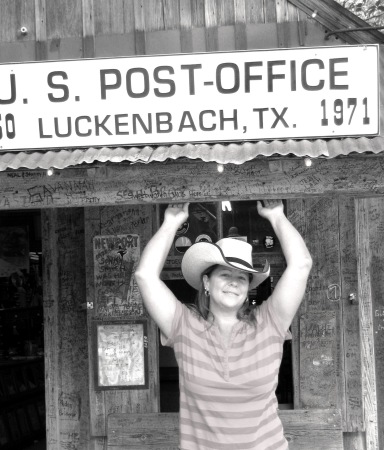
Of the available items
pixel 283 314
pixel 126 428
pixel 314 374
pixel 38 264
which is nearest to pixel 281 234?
pixel 283 314

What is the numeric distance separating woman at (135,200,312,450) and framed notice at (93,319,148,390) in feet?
6.05

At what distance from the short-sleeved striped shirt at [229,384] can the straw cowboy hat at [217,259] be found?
11.5 inches

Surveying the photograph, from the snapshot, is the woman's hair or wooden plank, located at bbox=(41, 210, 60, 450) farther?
wooden plank, located at bbox=(41, 210, 60, 450)

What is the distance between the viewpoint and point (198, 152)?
470 cm

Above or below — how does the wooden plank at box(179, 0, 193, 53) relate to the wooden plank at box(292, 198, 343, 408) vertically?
above

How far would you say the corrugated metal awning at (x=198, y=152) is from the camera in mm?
4594

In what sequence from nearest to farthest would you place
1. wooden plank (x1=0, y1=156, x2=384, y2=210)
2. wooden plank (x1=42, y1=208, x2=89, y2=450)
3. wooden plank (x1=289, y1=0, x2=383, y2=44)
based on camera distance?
wooden plank (x1=0, y1=156, x2=384, y2=210)
wooden plank (x1=289, y1=0, x2=383, y2=44)
wooden plank (x1=42, y1=208, x2=89, y2=450)

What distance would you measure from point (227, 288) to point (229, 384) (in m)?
0.50

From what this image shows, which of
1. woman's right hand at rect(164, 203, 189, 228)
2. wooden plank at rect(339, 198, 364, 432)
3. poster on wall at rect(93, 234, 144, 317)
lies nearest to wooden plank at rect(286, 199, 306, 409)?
wooden plank at rect(339, 198, 364, 432)

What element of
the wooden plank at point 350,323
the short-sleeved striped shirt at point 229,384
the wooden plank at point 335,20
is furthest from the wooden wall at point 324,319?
the short-sleeved striped shirt at point 229,384

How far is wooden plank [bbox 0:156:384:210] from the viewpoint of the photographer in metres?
4.80

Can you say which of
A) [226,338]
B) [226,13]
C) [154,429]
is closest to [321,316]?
[154,429]

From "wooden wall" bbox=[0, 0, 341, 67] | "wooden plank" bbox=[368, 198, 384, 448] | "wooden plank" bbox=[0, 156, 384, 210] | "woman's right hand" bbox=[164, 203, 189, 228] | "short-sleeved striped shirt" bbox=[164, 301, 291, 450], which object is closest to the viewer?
"short-sleeved striped shirt" bbox=[164, 301, 291, 450]

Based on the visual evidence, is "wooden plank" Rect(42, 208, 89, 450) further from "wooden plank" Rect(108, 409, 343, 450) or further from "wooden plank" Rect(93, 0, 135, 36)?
"wooden plank" Rect(93, 0, 135, 36)
